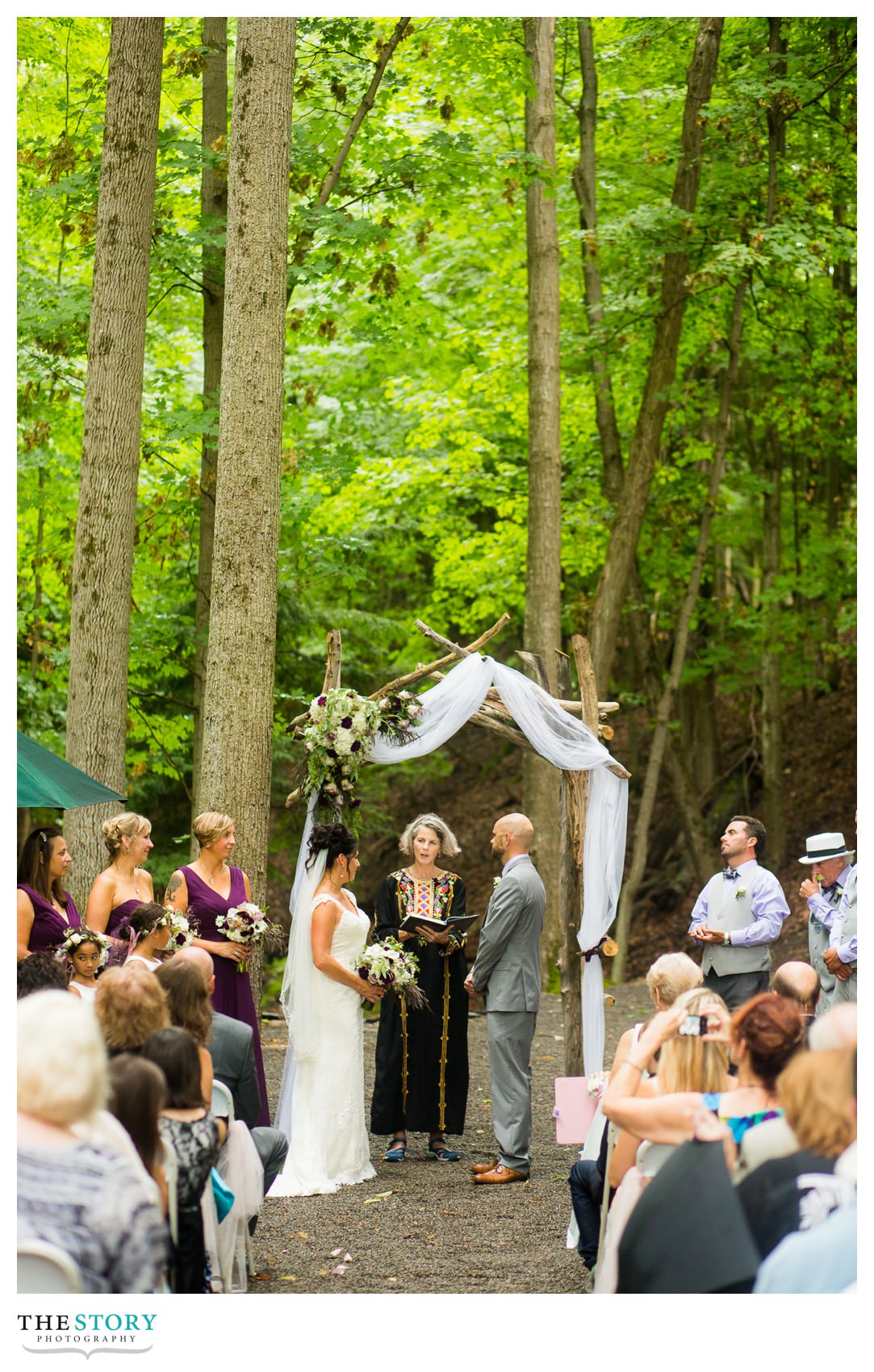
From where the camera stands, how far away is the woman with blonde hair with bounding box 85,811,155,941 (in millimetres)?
6109

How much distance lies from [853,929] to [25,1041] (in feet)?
15.6

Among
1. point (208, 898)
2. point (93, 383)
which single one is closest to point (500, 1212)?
point (208, 898)

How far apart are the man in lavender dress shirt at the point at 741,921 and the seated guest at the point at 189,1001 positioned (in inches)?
137

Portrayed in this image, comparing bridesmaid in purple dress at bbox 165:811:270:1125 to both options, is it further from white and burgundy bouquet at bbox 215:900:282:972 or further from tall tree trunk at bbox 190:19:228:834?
tall tree trunk at bbox 190:19:228:834

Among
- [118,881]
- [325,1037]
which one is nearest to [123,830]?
[118,881]

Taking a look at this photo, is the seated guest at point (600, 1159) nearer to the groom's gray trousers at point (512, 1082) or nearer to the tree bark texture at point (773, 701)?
the groom's gray trousers at point (512, 1082)

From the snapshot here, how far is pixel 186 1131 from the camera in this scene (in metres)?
3.95

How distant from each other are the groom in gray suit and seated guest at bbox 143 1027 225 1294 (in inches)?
112

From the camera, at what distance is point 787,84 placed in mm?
12367

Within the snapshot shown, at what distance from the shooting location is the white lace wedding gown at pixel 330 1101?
6551 millimetres

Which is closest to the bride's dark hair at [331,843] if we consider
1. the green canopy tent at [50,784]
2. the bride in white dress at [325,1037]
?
the bride in white dress at [325,1037]

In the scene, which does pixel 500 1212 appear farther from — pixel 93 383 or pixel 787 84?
pixel 787 84

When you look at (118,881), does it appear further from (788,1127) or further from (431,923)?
(788,1127)

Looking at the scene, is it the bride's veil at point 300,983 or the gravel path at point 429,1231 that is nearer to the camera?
the gravel path at point 429,1231
